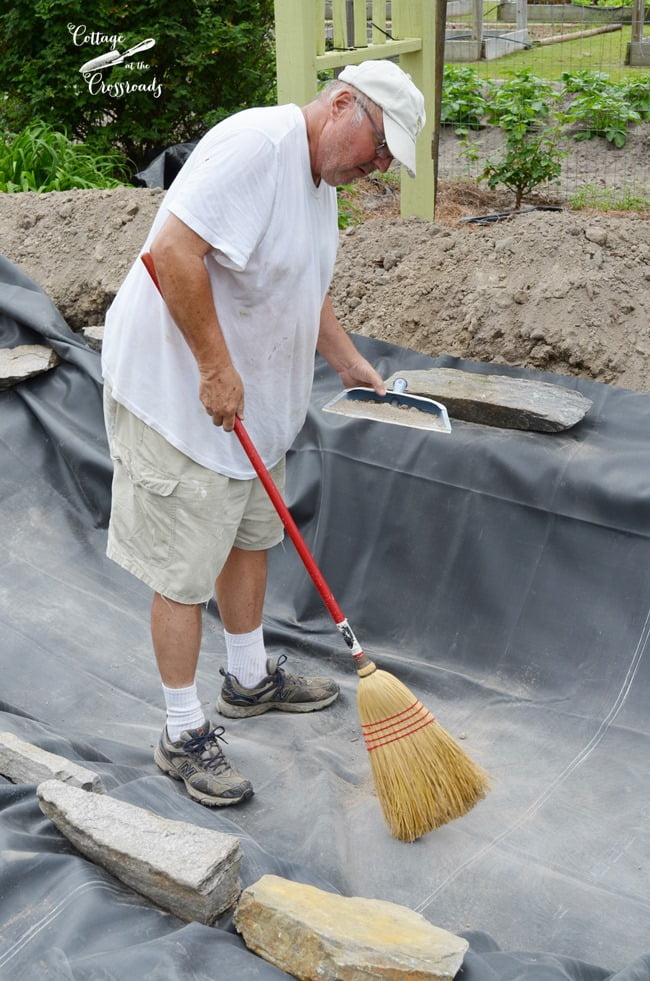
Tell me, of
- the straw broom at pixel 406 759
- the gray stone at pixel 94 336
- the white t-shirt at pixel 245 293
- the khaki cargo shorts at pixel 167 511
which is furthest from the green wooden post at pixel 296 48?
the straw broom at pixel 406 759

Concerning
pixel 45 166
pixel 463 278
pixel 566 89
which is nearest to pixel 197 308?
pixel 463 278

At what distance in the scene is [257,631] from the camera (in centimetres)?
286

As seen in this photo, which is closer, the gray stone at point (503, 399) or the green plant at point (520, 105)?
the gray stone at point (503, 399)

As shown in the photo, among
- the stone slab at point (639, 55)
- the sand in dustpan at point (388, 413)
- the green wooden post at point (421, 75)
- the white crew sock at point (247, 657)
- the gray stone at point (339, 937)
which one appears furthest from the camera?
the stone slab at point (639, 55)

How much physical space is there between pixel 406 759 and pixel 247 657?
66cm

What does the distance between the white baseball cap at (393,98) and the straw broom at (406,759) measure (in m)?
0.71

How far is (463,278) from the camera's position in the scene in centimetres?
377

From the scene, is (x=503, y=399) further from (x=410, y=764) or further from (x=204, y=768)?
(x=204, y=768)

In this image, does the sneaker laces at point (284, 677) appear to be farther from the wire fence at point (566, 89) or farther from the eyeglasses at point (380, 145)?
the wire fence at point (566, 89)

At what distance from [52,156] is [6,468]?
303 cm

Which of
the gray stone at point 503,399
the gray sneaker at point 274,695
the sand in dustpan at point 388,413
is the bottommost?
the gray sneaker at point 274,695

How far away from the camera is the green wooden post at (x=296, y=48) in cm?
404

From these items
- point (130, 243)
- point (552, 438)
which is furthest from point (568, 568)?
point (130, 243)

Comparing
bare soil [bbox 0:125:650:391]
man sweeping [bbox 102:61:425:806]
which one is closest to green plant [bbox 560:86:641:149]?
bare soil [bbox 0:125:650:391]
